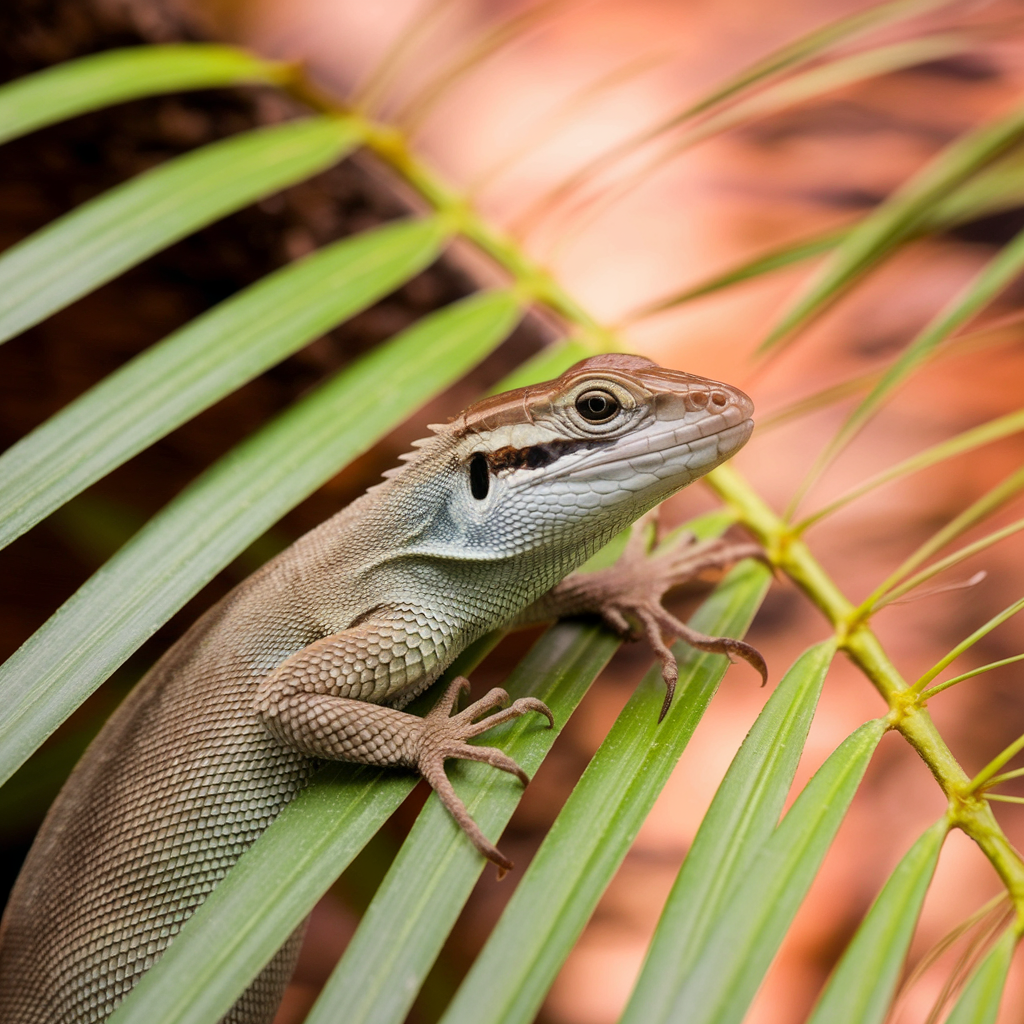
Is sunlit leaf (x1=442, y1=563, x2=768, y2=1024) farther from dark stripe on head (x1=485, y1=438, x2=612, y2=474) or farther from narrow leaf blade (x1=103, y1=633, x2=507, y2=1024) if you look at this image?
dark stripe on head (x1=485, y1=438, x2=612, y2=474)

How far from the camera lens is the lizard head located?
60.3 inches

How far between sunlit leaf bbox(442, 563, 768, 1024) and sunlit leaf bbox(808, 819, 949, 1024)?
1.02ft

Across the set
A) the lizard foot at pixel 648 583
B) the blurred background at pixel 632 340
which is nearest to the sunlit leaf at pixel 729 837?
the lizard foot at pixel 648 583

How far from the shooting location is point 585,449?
5.27 ft

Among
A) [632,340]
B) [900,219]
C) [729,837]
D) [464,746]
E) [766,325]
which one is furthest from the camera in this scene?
[766,325]

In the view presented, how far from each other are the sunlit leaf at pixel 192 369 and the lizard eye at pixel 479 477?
49 cm

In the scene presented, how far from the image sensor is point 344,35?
10.7 ft

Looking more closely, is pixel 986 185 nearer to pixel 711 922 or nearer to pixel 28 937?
pixel 711 922

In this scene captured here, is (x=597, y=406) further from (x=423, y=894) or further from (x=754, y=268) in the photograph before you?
(x=423, y=894)

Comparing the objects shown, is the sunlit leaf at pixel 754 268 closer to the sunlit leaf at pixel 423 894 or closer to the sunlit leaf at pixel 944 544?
the sunlit leaf at pixel 944 544

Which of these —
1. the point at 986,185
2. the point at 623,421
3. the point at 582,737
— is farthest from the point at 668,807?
the point at 986,185

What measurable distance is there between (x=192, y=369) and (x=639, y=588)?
3.48 feet

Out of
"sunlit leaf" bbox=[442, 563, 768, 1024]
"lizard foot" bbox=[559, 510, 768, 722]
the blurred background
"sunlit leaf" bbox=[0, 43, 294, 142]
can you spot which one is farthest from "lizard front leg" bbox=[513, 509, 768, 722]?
"sunlit leaf" bbox=[0, 43, 294, 142]

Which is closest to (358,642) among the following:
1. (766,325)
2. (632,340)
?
(632,340)
